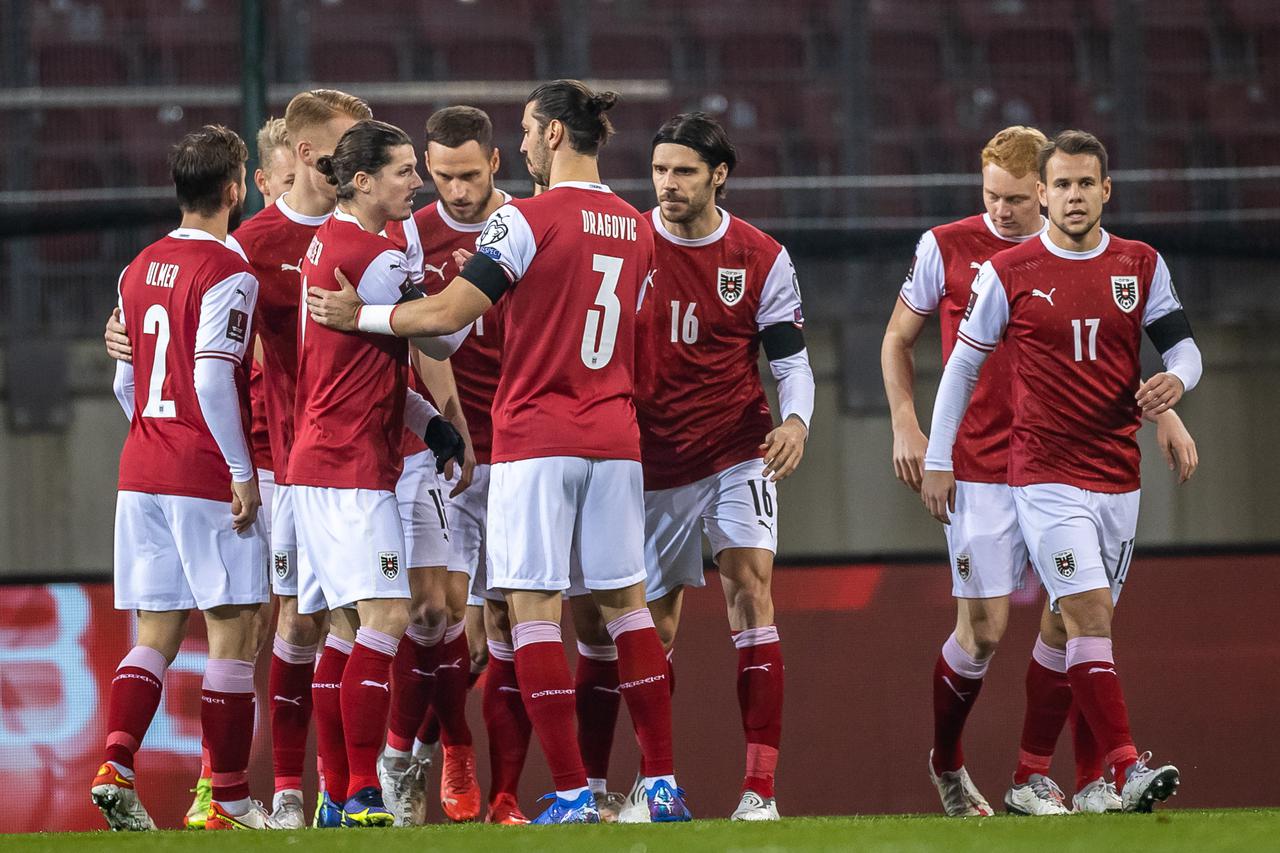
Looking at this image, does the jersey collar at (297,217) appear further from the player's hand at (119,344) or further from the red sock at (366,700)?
the red sock at (366,700)

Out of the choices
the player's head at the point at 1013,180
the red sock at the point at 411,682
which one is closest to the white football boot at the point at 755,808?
the red sock at the point at 411,682

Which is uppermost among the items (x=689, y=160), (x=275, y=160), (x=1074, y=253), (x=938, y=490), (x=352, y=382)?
(x=275, y=160)

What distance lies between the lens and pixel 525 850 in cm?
319

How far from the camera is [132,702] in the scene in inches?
178

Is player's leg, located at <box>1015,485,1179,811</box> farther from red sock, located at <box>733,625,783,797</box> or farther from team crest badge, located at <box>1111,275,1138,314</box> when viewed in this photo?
red sock, located at <box>733,625,783,797</box>

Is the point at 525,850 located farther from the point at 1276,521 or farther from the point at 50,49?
the point at 50,49

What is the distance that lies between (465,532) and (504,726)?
0.63m

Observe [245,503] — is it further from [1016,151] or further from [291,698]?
[1016,151]

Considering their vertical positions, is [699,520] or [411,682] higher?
[699,520]

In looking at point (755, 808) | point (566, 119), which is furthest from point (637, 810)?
point (566, 119)

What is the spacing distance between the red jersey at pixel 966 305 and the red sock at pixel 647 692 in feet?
5.02

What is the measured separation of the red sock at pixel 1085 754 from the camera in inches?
197

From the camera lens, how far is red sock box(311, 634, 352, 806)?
4359mm

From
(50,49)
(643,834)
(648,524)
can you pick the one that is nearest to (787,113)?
(50,49)
